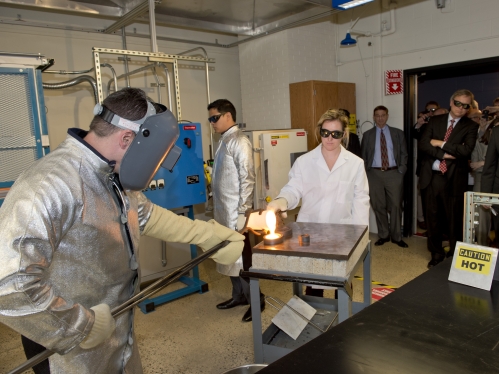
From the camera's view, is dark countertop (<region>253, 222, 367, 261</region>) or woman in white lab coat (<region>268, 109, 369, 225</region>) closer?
dark countertop (<region>253, 222, 367, 261</region>)

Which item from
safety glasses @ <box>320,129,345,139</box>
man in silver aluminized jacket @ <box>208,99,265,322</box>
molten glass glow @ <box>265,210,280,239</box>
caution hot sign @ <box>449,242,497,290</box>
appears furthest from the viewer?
man in silver aluminized jacket @ <box>208,99,265,322</box>

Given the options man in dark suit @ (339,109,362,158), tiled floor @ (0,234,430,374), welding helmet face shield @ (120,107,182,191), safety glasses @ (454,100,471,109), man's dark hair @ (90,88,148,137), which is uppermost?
safety glasses @ (454,100,471,109)

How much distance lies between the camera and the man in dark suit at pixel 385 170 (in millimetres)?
5141

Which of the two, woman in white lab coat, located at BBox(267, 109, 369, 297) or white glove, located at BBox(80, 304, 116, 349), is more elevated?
woman in white lab coat, located at BBox(267, 109, 369, 297)

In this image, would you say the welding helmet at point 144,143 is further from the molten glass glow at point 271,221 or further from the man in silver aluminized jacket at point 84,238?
the molten glass glow at point 271,221

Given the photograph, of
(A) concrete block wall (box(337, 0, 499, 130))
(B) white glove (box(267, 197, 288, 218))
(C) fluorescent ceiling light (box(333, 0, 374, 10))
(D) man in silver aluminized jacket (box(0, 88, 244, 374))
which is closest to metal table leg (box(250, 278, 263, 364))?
(B) white glove (box(267, 197, 288, 218))

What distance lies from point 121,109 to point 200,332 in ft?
7.70

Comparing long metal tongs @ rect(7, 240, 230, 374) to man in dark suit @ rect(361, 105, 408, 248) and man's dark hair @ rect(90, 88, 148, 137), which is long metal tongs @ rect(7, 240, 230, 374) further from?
man in dark suit @ rect(361, 105, 408, 248)

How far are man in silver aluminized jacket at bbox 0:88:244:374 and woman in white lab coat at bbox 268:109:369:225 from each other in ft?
4.33

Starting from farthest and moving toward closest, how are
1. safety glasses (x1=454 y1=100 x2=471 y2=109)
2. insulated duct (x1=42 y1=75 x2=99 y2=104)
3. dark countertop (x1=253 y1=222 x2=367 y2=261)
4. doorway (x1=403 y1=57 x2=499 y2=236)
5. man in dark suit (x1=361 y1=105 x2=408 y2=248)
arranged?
man in dark suit (x1=361 y1=105 x2=408 y2=248) < doorway (x1=403 y1=57 x2=499 y2=236) < insulated duct (x1=42 y1=75 x2=99 y2=104) < safety glasses (x1=454 y1=100 x2=471 y2=109) < dark countertop (x1=253 y1=222 x2=367 y2=261)

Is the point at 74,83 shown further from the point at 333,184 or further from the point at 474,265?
the point at 474,265

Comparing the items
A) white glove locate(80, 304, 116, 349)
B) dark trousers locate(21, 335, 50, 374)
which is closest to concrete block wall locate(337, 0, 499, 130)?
white glove locate(80, 304, 116, 349)

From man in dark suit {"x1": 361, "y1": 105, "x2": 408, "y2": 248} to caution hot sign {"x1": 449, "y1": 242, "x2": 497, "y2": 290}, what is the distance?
359 centimetres

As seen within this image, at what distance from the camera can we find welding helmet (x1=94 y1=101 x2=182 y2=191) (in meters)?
1.33
